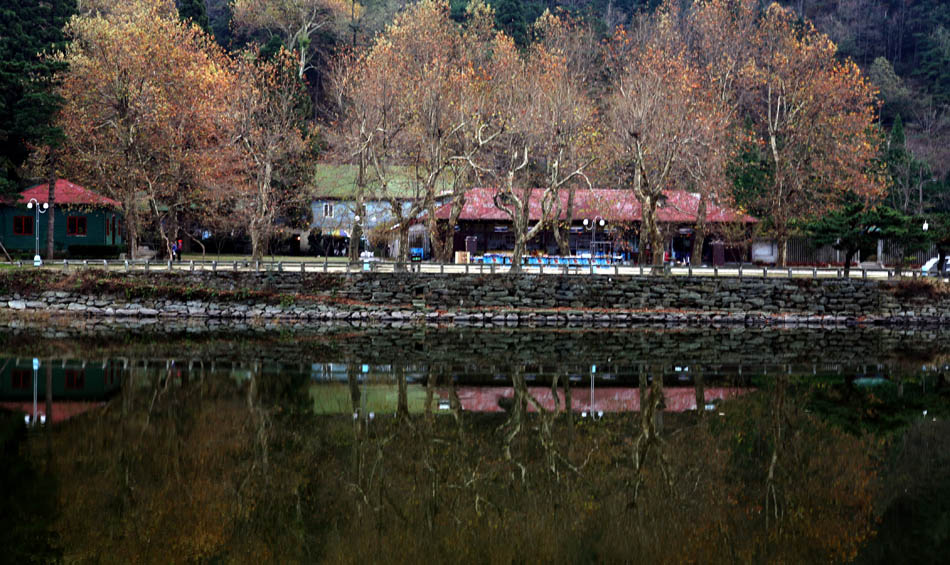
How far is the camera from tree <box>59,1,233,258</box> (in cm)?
4228

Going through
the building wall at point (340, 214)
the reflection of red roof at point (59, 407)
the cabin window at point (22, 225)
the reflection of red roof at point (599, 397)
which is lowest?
the reflection of red roof at point (59, 407)

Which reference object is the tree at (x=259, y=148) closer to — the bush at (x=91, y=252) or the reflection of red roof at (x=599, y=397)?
the bush at (x=91, y=252)

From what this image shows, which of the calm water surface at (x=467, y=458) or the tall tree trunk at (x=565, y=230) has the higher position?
the tall tree trunk at (x=565, y=230)

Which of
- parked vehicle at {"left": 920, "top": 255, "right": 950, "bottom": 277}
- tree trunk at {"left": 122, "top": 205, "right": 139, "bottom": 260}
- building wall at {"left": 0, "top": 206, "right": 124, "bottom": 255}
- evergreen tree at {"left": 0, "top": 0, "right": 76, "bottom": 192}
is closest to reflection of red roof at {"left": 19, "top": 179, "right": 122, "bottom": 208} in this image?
building wall at {"left": 0, "top": 206, "right": 124, "bottom": 255}

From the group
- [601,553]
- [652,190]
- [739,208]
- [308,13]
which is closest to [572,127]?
[652,190]

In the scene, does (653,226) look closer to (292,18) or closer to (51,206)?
(51,206)

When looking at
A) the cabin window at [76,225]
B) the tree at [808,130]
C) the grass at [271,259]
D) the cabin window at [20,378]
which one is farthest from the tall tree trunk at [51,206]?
the tree at [808,130]

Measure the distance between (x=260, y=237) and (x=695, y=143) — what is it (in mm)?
22950

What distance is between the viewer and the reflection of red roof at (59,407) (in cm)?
1716

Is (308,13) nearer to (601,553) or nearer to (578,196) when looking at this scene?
(578,196)

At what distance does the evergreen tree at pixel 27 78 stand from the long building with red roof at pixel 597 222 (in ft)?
70.0

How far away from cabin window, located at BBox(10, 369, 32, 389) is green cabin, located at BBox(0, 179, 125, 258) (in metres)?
26.4

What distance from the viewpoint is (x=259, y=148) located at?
144ft

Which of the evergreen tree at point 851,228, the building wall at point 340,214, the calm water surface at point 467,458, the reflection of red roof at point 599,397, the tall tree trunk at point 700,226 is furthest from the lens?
the building wall at point 340,214
